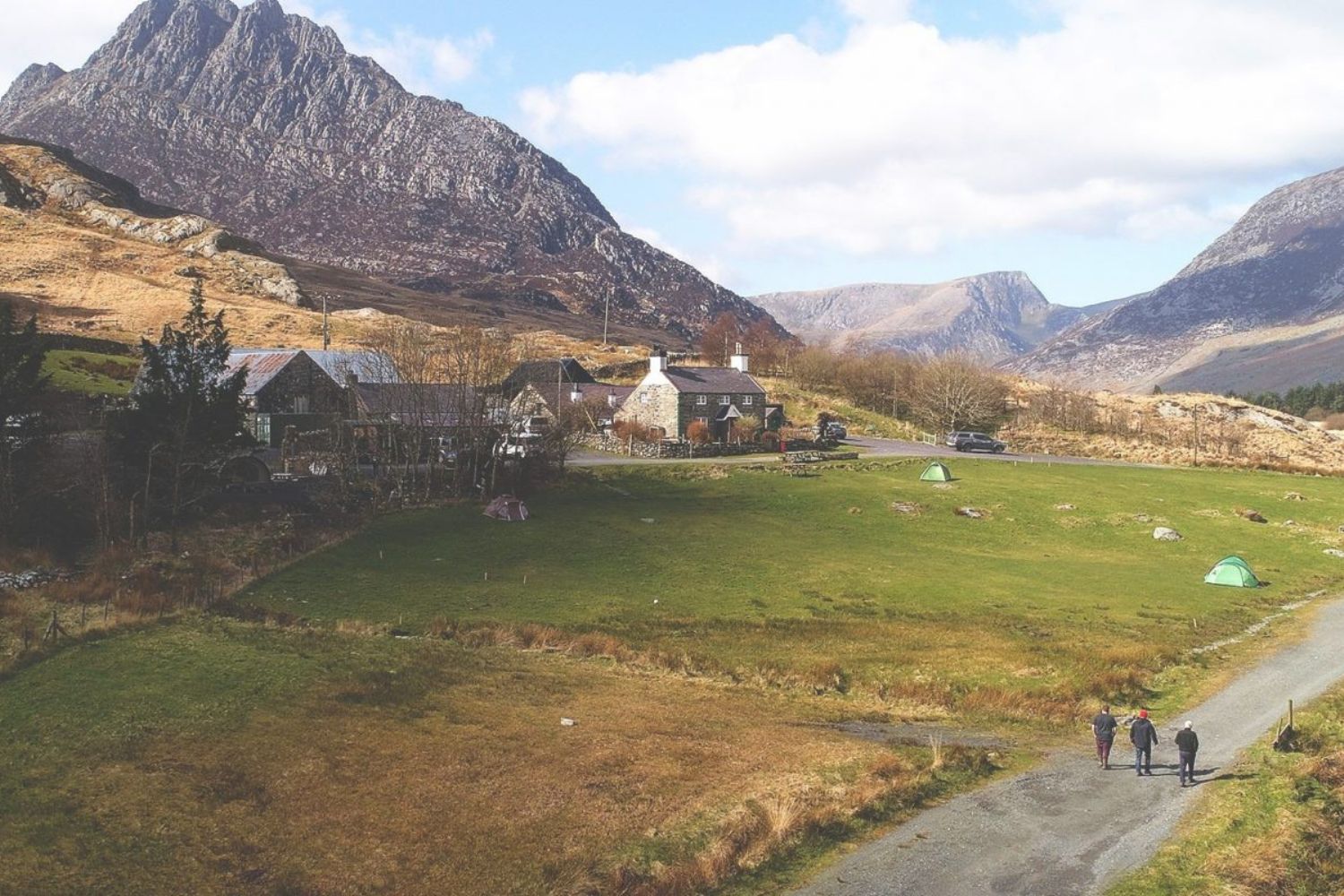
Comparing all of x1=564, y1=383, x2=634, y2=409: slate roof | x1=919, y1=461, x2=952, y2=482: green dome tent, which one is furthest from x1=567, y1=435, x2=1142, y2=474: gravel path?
x1=564, y1=383, x2=634, y2=409: slate roof

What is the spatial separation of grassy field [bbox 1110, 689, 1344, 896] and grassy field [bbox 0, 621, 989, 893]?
5.59 metres

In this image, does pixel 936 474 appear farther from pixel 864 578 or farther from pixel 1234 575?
pixel 864 578

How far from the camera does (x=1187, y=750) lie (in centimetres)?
2312

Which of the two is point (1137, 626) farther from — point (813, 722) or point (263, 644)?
point (263, 644)

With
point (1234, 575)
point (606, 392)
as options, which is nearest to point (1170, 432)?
point (606, 392)

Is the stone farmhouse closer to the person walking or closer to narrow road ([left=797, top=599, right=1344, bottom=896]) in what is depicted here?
narrow road ([left=797, top=599, right=1344, bottom=896])

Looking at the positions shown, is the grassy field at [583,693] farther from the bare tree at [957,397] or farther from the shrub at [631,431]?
the bare tree at [957,397]

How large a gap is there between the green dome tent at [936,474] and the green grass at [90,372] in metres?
70.9

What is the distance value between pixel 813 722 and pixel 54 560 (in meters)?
39.3

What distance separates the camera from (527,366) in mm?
116125

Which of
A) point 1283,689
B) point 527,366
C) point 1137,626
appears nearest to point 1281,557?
point 1137,626

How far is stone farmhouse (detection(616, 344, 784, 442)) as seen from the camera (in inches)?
3809

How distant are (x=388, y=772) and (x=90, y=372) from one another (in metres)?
88.1

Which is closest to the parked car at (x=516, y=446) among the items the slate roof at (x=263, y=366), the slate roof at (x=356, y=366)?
the slate roof at (x=356, y=366)
